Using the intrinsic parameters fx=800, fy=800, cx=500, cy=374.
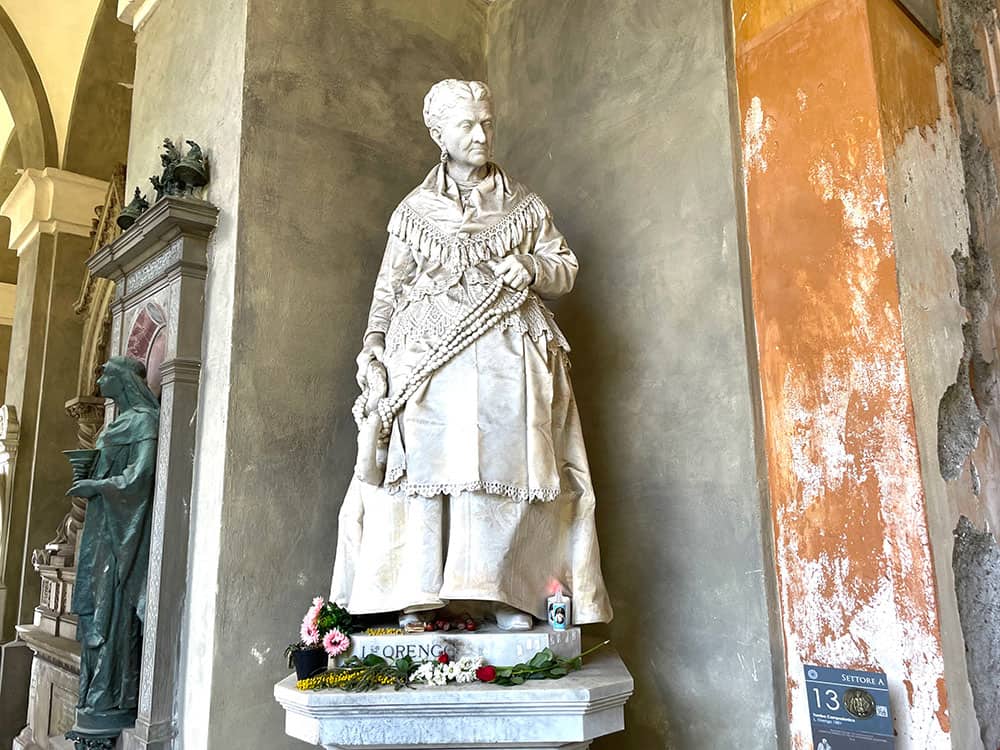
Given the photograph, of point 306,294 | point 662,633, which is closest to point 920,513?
point 662,633

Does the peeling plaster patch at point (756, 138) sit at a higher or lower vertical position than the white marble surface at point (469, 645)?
higher

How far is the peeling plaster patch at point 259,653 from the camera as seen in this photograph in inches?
114

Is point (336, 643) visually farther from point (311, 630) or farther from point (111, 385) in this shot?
point (111, 385)

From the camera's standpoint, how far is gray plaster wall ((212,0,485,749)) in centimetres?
292

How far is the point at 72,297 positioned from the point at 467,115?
575 cm

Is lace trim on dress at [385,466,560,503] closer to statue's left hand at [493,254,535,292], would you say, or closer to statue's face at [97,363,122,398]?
statue's left hand at [493,254,535,292]

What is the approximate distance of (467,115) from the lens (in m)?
2.62

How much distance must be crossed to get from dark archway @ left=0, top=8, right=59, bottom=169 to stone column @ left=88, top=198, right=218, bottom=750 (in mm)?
4369

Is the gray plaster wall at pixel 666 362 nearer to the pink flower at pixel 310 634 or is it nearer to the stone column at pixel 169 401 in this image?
the pink flower at pixel 310 634

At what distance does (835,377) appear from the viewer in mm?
A: 2674

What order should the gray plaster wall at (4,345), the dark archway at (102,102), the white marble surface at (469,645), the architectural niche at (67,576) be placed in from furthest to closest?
the gray plaster wall at (4,345), the dark archway at (102,102), the architectural niche at (67,576), the white marble surface at (469,645)

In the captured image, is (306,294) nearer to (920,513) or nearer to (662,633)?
(662,633)

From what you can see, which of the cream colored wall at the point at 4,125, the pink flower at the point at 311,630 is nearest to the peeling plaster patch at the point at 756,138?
the pink flower at the point at 311,630

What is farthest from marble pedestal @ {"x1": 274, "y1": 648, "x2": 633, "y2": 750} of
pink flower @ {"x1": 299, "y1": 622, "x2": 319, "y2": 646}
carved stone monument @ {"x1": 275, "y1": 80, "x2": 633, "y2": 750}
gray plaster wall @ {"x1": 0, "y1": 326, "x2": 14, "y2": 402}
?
gray plaster wall @ {"x1": 0, "y1": 326, "x2": 14, "y2": 402}
